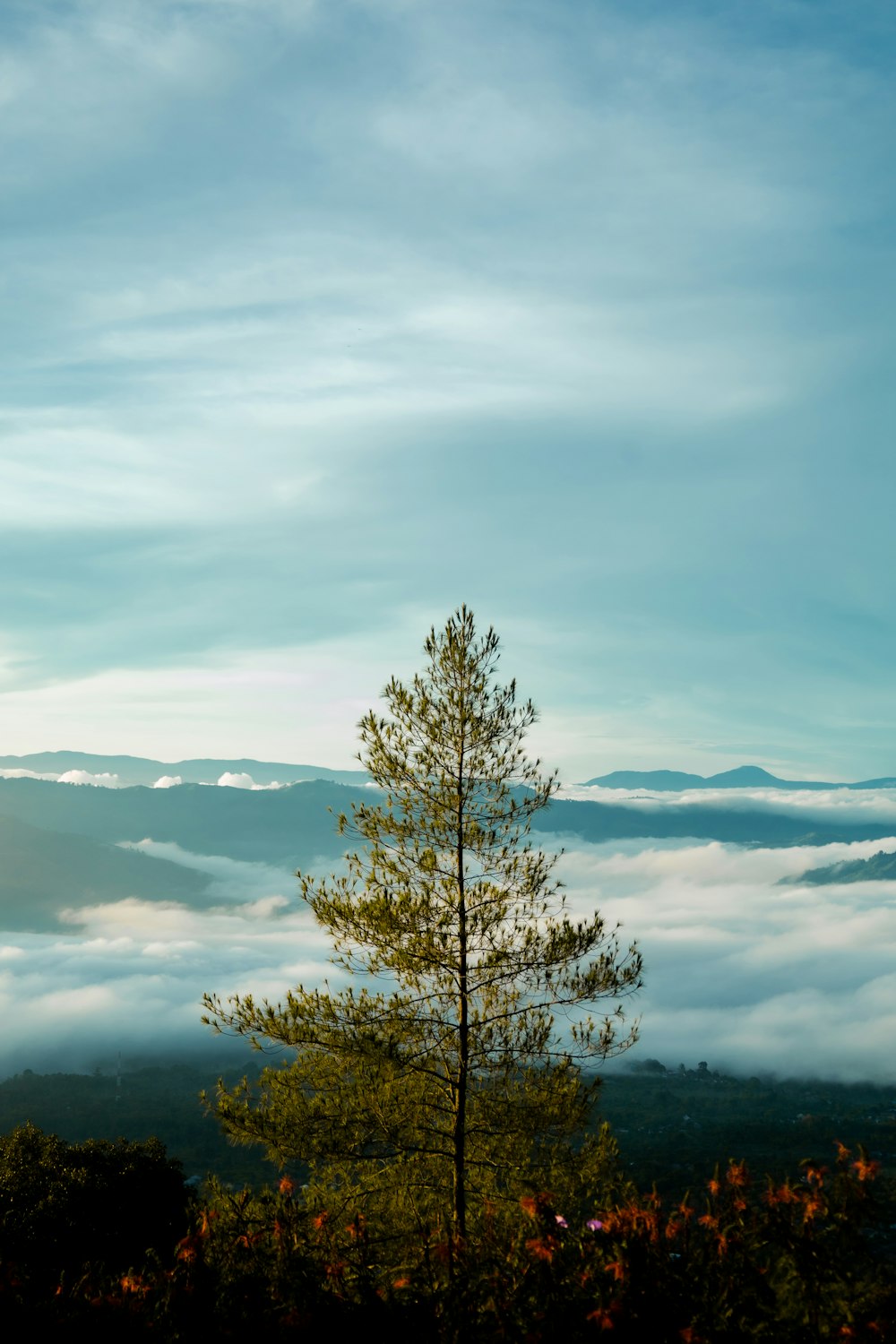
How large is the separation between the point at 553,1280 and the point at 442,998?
9.80 meters

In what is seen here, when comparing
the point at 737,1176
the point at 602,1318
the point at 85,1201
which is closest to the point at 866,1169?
the point at 737,1176

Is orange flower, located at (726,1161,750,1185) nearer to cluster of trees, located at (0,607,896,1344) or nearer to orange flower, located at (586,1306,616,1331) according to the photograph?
orange flower, located at (586,1306,616,1331)

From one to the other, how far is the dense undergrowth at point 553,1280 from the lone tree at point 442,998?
7.59m

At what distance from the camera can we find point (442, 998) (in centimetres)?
1555

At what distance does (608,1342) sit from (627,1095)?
19032 centimetres

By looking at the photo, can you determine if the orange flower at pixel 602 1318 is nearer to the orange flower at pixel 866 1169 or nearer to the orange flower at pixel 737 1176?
the orange flower at pixel 737 1176

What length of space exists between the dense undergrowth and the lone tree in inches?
299

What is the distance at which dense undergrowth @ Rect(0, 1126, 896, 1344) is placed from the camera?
5.75 metres

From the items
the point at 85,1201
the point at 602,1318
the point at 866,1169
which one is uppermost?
the point at 866,1169

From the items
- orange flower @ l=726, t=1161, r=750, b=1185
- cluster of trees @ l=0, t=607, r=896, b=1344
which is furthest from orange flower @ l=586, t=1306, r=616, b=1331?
cluster of trees @ l=0, t=607, r=896, b=1344

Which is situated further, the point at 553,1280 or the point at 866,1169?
the point at 866,1169

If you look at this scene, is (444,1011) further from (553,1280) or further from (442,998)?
(553,1280)

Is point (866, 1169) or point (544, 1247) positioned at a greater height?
point (866, 1169)

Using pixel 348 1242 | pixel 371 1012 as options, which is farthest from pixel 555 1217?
pixel 371 1012
